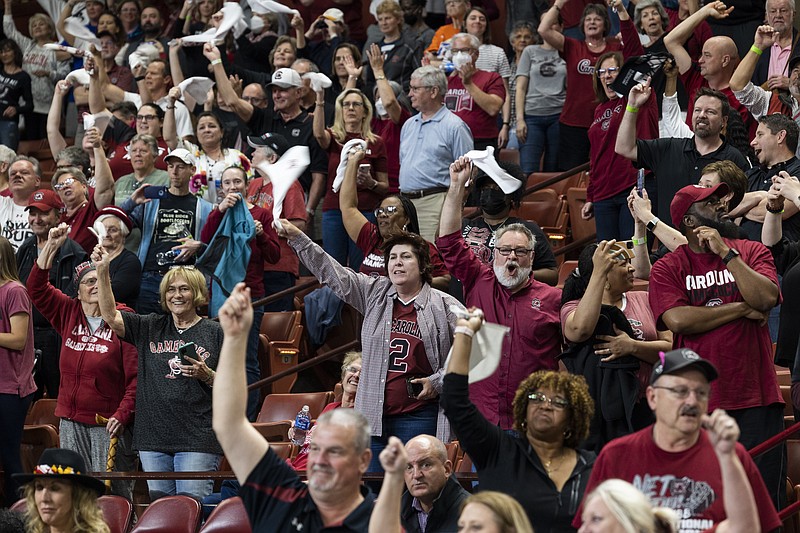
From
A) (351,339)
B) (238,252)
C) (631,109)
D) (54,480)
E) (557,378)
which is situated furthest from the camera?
(351,339)

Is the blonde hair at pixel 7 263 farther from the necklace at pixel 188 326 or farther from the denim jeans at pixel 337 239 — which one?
the denim jeans at pixel 337 239

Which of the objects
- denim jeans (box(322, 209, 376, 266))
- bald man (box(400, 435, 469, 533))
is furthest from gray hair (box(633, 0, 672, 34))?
bald man (box(400, 435, 469, 533))

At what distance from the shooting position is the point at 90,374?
23.4ft

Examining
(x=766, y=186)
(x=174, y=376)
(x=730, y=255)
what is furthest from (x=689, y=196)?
(x=174, y=376)

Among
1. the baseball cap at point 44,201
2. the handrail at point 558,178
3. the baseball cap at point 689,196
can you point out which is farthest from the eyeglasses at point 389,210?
the baseball cap at point 44,201

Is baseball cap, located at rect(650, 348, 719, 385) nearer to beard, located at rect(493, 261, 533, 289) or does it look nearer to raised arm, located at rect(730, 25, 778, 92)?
beard, located at rect(493, 261, 533, 289)

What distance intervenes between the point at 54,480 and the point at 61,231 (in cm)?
207

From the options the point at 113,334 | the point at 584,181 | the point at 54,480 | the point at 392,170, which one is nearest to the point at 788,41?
the point at 584,181

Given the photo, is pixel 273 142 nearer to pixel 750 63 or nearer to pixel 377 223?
pixel 377 223

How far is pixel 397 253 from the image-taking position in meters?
6.17

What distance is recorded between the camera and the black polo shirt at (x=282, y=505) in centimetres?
401

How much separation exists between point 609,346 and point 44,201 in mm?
4214

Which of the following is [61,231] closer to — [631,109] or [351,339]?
[351,339]

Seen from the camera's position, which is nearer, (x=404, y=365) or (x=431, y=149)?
(x=404, y=365)
